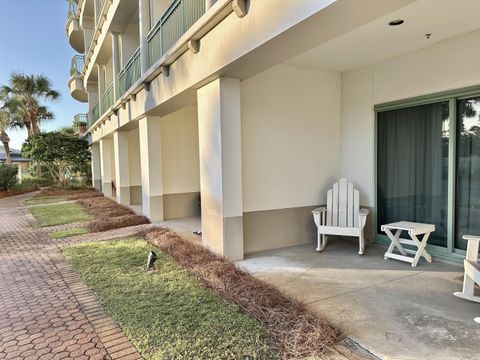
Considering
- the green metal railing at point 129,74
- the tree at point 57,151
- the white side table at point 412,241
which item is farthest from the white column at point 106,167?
the white side table at point 412,241

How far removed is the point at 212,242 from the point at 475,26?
4.57m

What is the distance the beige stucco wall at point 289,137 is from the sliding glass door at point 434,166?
0.90m

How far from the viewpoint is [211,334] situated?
2.97 metres

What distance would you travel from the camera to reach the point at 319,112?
20.0 feet

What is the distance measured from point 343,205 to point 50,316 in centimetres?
434

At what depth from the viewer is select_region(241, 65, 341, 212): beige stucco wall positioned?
5449mm

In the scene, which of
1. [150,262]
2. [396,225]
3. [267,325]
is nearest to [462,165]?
[396,225]

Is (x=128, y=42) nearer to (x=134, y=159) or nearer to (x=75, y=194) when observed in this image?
(x=134, y=159)

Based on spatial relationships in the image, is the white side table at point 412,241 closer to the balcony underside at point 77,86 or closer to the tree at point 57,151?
the tree at point 57,151

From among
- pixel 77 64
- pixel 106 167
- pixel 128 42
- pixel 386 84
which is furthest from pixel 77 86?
pixel 386 84

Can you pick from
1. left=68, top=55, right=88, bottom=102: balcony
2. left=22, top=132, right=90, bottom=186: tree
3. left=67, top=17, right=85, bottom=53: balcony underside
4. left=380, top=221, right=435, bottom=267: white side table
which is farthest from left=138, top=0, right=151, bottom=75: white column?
left=68, top=55, right=88, bottom=102: balcony

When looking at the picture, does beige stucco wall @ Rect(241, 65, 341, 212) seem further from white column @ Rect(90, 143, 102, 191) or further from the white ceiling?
white column @ Rect(90, 143, 102, 191)

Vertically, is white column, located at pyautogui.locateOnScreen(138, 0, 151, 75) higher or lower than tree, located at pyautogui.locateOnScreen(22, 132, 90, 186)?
higher

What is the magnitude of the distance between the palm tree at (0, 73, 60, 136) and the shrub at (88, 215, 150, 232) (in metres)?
21.7
